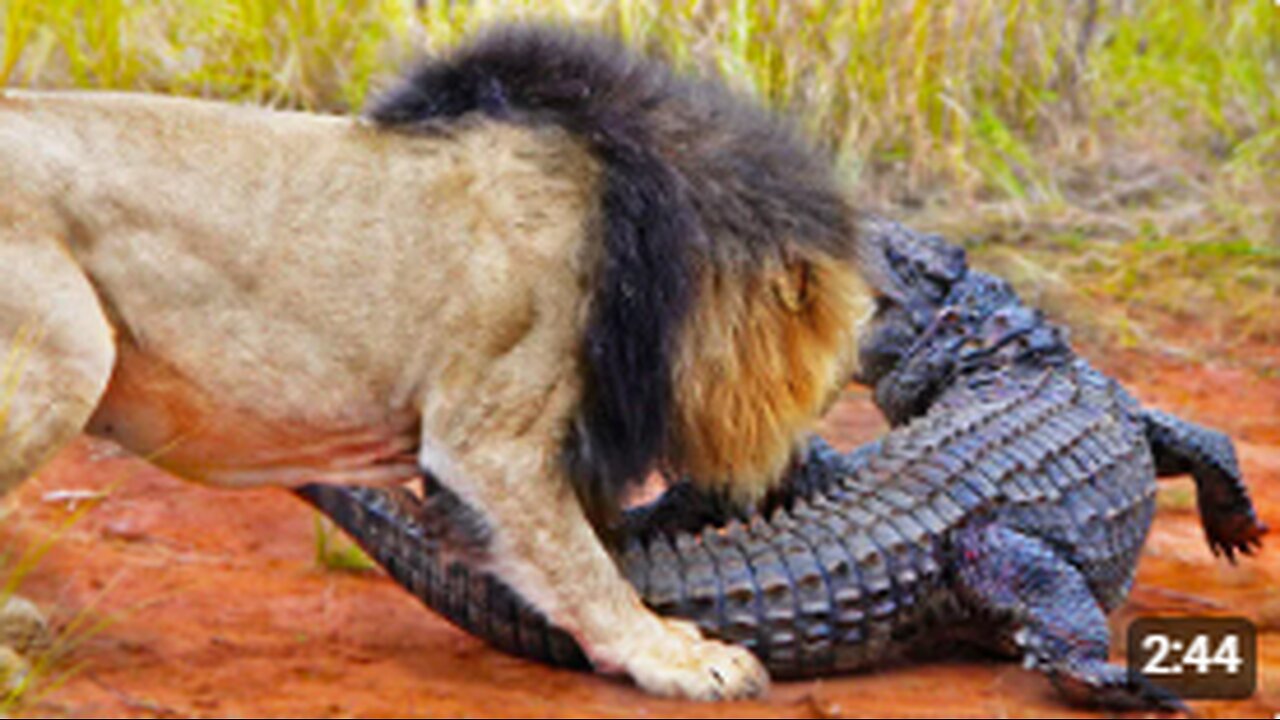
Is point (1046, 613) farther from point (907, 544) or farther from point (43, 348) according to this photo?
point (43, 348)

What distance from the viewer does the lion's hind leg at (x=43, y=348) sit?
363 cm

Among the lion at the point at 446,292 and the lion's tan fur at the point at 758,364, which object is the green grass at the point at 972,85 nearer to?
the lion at the point at 446,292

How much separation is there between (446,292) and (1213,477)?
2492 millimetres

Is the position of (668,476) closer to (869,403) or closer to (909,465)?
(909,465)

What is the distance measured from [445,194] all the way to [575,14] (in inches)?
120

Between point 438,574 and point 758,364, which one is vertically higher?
point 758,364

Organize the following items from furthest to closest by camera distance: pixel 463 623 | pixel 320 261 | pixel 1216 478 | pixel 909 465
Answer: pixel 1216 478
pixel 909 465
pixel 463 623
pixel 320 261

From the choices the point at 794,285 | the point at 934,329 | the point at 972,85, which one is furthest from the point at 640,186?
the point at 972,85

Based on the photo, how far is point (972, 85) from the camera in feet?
27.0

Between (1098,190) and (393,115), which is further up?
(393,115)

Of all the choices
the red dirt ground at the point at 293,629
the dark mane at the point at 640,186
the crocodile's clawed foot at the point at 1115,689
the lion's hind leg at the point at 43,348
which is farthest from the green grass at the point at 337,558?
the crocodile's clawed foot at the point at 1115,689

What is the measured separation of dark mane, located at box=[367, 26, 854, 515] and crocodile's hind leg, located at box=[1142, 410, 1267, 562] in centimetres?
157

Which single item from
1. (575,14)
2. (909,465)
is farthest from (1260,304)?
(909,465)

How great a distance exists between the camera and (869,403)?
267 inches
